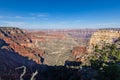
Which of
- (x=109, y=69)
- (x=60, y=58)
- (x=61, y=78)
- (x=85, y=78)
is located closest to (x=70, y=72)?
(x=61, y=78)

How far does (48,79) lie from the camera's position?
70625mm

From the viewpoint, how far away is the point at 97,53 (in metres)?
76.2

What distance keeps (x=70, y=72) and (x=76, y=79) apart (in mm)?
11841

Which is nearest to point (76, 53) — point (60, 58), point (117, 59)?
point (60, 58)

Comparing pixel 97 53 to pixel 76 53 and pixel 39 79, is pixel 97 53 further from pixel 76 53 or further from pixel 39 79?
pixel 76 53

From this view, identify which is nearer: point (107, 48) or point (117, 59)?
point (117, 59)

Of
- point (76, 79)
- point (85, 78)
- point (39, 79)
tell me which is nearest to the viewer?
point (85, 78)

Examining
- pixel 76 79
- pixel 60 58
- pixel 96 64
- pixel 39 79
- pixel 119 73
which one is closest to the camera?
pixel 119 73

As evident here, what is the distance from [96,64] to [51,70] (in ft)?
65.3

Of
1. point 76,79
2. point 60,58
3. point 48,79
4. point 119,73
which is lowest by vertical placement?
point 60,58

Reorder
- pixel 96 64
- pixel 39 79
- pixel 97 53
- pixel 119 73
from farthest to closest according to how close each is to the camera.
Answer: pixel 97 53
pixel 39 79
pixel 96 64
pixel 119 73

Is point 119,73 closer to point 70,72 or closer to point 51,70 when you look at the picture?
point 70,72

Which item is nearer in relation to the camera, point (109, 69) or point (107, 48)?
point (109, 69)

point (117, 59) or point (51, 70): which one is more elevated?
point (117, 59)
